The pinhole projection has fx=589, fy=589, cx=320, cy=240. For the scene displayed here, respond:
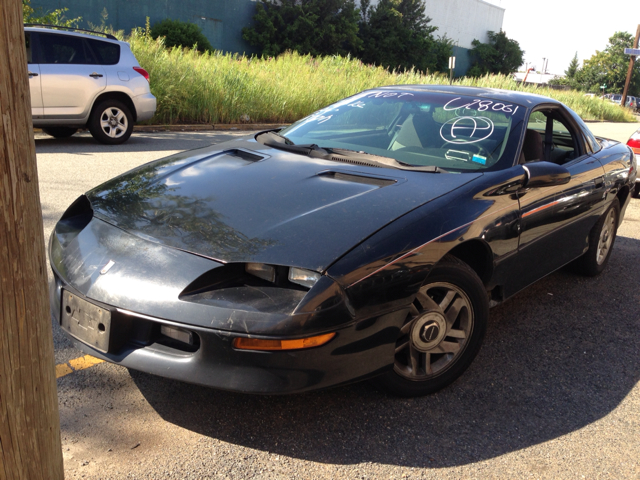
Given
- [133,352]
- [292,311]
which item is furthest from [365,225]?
[133,352]

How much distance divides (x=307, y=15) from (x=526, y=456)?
127ft

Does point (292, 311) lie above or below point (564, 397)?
above

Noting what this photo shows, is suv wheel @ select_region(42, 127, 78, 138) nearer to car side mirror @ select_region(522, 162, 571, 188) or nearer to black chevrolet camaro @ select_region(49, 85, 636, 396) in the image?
black chevrolet camaro @ select_region(49, 85, 636, 396)

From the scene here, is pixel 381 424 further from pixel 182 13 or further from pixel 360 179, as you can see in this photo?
pixel 182 13

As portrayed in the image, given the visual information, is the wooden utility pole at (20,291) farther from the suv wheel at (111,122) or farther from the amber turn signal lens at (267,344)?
the suv wheel at (111,122)

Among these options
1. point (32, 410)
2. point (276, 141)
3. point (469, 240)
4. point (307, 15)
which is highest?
point (307, 15)

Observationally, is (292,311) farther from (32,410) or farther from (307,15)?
(307,15)

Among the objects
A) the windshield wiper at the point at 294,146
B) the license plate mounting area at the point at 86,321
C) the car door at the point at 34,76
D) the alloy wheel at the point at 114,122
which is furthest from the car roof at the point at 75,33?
the license plate mounting area at the point at 86,321

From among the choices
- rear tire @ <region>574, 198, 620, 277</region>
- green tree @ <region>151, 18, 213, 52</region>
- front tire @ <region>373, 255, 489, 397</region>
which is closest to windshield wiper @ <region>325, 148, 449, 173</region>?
front tire @ <region>373, 255, 489, 397</region>

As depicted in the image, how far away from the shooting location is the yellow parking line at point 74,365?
287 centimetres

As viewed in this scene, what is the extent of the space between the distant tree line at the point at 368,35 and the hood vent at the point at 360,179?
29059 mm

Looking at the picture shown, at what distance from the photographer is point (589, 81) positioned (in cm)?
7325

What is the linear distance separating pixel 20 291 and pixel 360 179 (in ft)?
6.19

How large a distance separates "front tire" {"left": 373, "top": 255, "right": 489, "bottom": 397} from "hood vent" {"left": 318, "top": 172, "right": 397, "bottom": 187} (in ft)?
1.66
